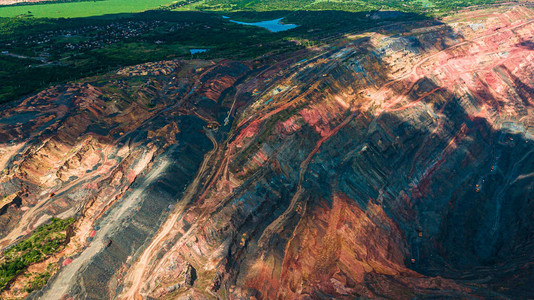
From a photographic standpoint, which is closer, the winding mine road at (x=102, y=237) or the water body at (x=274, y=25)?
the winding mine road at (x=102, y=237)

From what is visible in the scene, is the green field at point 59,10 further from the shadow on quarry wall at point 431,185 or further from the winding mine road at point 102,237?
the winding mine road at point 102,237

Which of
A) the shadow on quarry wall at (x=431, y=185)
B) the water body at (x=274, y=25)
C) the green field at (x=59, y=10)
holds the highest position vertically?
the green field at (x=59, y=10)

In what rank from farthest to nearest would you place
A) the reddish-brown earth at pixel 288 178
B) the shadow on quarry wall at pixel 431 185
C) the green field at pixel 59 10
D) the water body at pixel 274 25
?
1. the green field at pixel 59 10
2. the water body at pixel 274 25
3. the shadow on quarry wall at pixel 431 185
4. the reddish-brown earth at pixel 288 178

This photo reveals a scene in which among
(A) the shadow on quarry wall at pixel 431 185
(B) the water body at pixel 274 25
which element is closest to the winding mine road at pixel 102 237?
(A) the shadow on quarry wall at pixel 431 185

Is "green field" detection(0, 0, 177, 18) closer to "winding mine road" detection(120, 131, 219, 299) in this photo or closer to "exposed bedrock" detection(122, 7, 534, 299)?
"exposed bedrock" detection(122, 7, 534, 299)

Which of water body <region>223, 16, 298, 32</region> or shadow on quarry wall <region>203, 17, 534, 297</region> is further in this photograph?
water body <region>223, 16, 298, 32</region>

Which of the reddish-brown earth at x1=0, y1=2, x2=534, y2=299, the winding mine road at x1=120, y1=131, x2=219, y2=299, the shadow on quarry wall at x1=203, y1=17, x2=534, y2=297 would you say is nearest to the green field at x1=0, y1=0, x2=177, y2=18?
the reddish-brown earth at x1=0, y1=2, x2=534, y2=299

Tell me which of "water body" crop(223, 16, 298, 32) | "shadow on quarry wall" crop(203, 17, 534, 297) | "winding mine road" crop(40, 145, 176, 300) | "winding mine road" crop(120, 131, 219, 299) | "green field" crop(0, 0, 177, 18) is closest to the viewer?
"winding mine road" crop(40, 145, 176, 300)

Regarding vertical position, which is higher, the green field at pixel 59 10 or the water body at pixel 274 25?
the green field at pixel 59 10

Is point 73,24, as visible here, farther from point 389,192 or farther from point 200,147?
point 389,192
